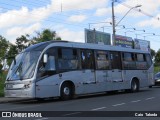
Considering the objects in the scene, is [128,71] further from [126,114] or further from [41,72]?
[126,114]

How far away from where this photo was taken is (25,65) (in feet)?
63.8

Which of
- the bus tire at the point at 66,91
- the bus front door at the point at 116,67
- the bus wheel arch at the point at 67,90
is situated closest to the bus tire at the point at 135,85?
the bus front door at the point at 116,67

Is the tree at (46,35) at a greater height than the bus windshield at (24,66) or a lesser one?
greater

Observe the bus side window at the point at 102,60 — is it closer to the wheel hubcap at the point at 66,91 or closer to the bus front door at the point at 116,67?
the bus front door at the point at 116,67

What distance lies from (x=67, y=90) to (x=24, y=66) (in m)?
2.75

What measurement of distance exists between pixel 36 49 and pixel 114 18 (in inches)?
944

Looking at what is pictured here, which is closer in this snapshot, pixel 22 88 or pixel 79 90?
pixel 22 88

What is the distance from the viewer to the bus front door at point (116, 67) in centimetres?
2456

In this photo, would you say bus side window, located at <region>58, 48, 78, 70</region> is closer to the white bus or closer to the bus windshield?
the white bus

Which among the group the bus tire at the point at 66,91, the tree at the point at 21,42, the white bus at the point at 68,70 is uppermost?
the tree at the point at 21,42

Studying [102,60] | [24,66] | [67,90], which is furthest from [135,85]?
[24,66]

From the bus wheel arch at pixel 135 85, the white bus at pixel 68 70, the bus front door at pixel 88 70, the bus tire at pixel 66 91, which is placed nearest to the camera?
the white bus at pixel 68 70

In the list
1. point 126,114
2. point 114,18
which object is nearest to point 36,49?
point 126,114

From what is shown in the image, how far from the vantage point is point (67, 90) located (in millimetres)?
20719
